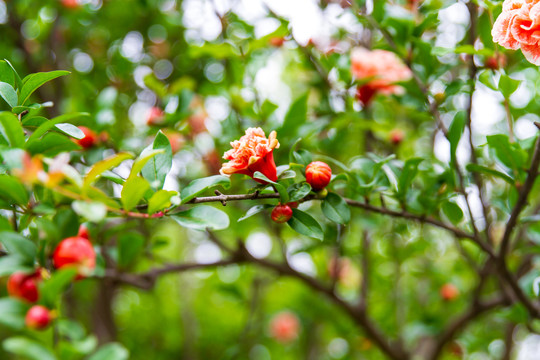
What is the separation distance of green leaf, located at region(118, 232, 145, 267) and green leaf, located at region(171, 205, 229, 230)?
1.57 ft

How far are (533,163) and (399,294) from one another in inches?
56.6

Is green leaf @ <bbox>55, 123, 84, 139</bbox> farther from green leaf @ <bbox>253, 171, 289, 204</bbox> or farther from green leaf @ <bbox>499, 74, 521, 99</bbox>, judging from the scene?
green leaf @ <bbox>499, 74, 521, 99</bbox>

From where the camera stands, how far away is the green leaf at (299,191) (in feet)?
2.76

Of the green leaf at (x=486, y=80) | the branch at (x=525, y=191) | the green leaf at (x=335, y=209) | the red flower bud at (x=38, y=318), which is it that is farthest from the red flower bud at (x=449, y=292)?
the red flower bud at (x=38, y=318)

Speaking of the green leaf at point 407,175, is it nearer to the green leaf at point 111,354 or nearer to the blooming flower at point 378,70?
the blooming flower at point 378,70

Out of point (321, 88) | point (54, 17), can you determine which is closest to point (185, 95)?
point (321, 88)

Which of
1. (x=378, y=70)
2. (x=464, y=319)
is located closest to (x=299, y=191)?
(x=378, y=70)

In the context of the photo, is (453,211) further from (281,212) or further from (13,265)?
(13,265)

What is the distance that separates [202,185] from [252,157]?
0.32 ft

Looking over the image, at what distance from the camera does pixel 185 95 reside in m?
1.45

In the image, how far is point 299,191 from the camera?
0.85 metres

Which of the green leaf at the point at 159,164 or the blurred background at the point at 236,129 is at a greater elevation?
the green leaf at the point at 159,164

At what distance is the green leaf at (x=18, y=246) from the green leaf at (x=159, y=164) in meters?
0.23

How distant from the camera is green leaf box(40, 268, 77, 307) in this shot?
0.72m
